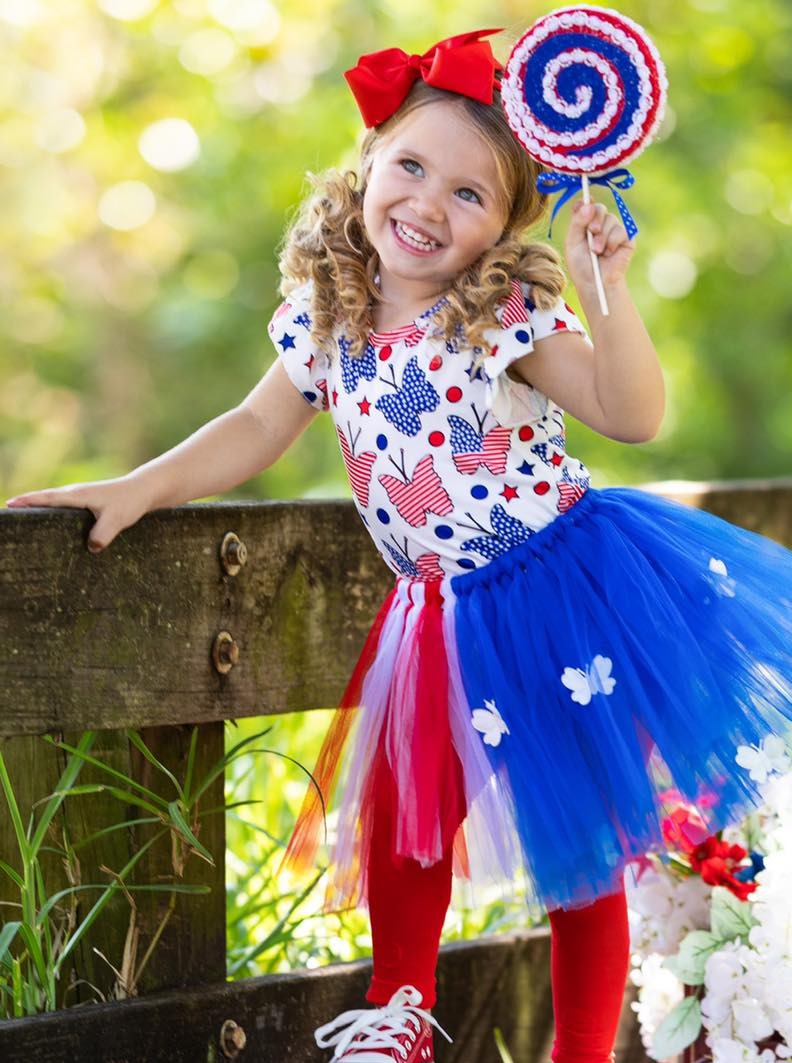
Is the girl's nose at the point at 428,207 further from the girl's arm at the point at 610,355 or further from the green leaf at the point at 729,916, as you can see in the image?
the green leaf at the point at 729,916

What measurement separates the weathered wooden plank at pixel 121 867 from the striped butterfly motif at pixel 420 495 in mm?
427

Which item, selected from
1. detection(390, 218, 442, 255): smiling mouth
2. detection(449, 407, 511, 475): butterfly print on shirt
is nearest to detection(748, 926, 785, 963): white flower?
detection(449, 407, 511, 475): butterfly print on shirt

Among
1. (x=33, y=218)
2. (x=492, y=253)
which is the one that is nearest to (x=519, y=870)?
(x=492, y=253)

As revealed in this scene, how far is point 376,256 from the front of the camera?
216 centimetres

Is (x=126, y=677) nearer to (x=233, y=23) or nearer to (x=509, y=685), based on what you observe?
(x=509, y=685)

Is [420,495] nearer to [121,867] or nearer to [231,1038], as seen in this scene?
[121,867]

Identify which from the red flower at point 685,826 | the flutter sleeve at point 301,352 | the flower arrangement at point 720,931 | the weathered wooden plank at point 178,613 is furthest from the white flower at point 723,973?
the flutter sleeve at point 301,352

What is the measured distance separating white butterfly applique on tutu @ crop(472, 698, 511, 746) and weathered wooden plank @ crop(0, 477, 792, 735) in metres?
0.39

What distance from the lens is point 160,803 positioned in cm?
199

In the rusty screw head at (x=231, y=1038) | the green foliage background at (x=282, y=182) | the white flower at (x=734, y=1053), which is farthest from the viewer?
the green foliage background at (x=282, y=182)

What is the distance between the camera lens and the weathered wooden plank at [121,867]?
196cm

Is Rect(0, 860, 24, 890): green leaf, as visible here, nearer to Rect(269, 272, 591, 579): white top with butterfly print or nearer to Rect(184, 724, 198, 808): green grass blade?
Rect(184, 724, 198, 808): green grass blade

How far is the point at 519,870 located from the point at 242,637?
20.9 inches

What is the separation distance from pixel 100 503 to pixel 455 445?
0.50 m
